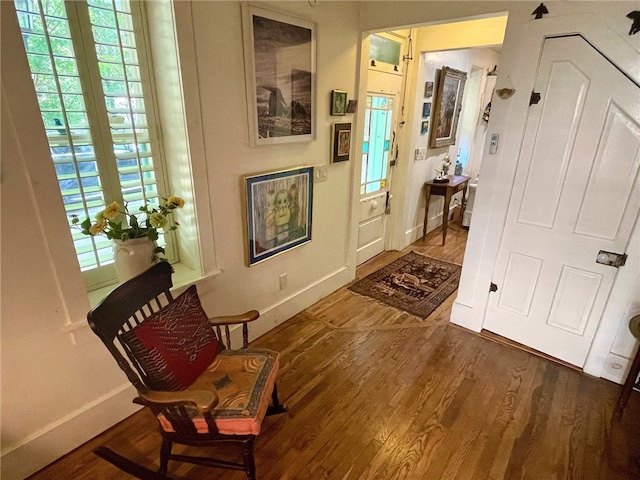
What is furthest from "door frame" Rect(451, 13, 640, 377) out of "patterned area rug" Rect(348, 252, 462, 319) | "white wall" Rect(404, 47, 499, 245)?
"white wall" Rect(404, 47, 499, 245)

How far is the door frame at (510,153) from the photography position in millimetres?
1812

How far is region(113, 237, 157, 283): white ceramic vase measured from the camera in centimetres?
161

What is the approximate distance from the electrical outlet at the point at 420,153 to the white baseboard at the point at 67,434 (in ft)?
11.4

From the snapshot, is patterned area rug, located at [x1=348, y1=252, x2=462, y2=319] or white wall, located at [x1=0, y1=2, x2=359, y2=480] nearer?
white wall, located at [x1=0, y1=2, x2=359, y2=480]

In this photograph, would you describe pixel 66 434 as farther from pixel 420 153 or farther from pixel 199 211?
pixel 420 153

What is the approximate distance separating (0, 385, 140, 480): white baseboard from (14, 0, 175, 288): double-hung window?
628mm

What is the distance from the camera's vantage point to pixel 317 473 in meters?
1.59

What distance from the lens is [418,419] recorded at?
1894 millimetres

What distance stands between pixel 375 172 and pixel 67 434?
10.4 feet

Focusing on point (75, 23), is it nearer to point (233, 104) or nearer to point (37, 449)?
point (233, 104)

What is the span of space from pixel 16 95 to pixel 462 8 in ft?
7.88

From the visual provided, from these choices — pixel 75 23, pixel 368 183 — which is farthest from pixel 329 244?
pixel 75 23

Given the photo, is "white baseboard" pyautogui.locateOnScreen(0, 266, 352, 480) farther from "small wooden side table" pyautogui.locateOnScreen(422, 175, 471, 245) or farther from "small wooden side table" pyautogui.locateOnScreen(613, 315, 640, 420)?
"small wooden side table" pyautogui.locateOnScreen(422, 175, 471, 245)

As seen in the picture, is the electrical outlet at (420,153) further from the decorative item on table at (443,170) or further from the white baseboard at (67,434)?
the white baseboard at (67,434)
